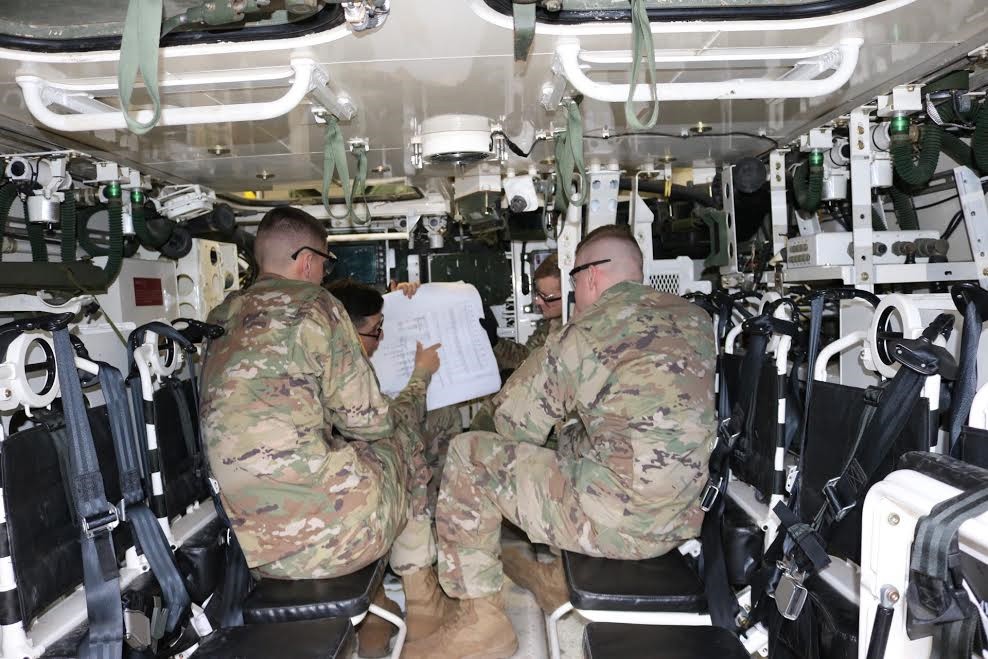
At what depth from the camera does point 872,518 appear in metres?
0.91

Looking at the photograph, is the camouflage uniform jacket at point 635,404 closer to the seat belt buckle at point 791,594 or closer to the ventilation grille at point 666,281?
the seat belt buckle at point 791,594

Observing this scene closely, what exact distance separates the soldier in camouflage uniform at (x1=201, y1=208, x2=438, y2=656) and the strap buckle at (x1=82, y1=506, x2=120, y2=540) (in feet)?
1.64

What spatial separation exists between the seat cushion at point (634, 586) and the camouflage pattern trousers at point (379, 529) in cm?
67

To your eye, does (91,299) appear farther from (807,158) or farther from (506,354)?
(807,158)

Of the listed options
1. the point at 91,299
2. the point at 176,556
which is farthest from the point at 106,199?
the point at 176,556

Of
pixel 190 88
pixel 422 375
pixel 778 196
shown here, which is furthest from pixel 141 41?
pixel 778 196

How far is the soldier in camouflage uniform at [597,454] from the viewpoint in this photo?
7.34 ft

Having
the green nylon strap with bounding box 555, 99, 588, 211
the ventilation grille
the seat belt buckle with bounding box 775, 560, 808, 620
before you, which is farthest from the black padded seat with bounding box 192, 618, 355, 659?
the ventilation grille

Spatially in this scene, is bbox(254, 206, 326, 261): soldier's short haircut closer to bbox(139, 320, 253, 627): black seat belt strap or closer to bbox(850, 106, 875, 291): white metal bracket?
bbox(139, 320, 253, 627): black seat belt strap

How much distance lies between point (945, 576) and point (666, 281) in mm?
3565

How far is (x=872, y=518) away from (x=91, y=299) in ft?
11.1

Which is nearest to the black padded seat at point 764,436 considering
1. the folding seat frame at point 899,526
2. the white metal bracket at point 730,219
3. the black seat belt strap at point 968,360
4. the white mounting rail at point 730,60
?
the black seat belt strap at point 968,360

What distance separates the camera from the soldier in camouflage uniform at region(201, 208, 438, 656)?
2215 millimetres

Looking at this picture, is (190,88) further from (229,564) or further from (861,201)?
(861,201)
